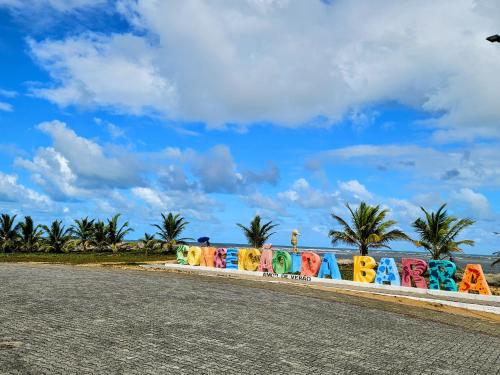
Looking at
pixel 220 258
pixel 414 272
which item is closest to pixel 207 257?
pixel 220 258

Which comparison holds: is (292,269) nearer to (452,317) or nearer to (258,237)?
(452,317)

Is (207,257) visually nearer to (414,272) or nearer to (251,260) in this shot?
(251,260)

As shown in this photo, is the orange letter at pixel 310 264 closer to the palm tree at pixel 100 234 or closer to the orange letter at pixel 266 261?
the orange letter at pixel 266 261

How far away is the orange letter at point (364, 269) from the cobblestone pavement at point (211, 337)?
8218 mm

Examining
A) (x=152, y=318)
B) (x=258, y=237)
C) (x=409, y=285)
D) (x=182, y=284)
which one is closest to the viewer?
(x=152, y=318)

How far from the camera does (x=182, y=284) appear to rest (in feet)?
64.6

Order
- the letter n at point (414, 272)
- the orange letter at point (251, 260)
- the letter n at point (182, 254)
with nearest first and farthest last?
the letter n at point (414, 272)
the orange letter at point (251, 260)
the letter n at point (182, 254)

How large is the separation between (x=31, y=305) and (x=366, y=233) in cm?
2344

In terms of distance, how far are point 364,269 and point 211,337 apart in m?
16.1

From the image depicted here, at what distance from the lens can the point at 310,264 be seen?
26766 mm

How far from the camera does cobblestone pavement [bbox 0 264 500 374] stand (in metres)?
8.34

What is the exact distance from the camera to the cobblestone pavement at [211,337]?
8.34 metres

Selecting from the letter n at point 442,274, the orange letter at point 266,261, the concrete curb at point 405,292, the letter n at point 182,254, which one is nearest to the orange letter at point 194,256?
the letter n at point 182,254

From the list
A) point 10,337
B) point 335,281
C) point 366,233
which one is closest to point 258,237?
point 366,233
